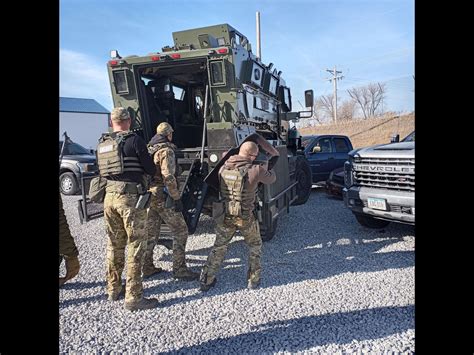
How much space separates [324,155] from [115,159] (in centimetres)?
740

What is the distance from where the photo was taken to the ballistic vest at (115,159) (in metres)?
3.31

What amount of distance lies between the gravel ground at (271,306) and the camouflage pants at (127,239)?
0.69 feet

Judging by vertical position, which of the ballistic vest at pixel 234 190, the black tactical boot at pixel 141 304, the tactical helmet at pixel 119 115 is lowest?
the black tactical boot at pixel 141 304

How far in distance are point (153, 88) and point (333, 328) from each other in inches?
194

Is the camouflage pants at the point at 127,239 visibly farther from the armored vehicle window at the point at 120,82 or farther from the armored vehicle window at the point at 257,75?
the armored vehicle window at the point at 257,75

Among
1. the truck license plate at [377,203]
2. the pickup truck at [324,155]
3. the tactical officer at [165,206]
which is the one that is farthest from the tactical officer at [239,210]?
the pickup truck at [324,155]

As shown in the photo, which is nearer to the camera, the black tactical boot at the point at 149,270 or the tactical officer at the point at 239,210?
the tactical officer at the point at 239,210

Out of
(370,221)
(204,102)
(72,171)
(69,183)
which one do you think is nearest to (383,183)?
(370,221)
